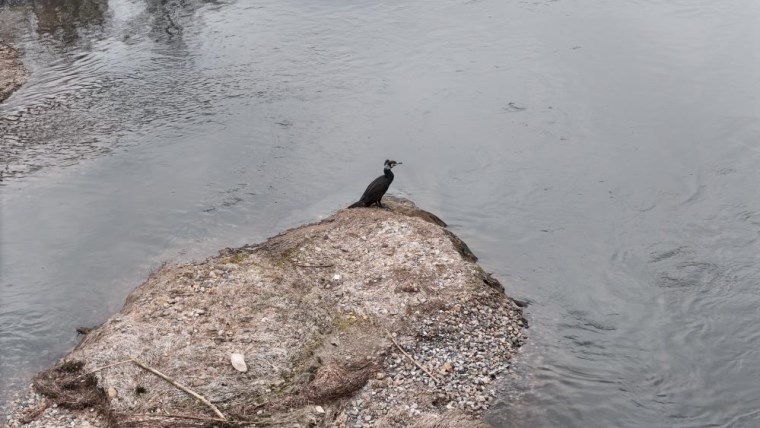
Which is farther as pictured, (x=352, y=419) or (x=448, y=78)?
(x=448, y=78)

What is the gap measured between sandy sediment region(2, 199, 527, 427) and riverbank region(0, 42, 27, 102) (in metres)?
20.7

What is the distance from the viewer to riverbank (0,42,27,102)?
35.7 metres

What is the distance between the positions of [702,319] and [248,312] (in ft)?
39.7

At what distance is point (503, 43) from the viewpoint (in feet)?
123

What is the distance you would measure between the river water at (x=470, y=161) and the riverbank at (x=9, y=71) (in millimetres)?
723

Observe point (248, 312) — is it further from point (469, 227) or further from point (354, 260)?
point (469, 227)

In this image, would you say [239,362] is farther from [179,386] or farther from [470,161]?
[470,161]

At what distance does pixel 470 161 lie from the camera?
28312 millimetres

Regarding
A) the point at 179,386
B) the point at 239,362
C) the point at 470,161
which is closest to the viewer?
the point at 179,386

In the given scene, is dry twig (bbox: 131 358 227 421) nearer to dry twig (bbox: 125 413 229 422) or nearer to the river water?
dry twig (bbox: 125 413 229 422)

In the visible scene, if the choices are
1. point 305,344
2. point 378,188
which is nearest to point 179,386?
point 305,344

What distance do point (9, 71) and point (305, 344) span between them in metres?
29.3

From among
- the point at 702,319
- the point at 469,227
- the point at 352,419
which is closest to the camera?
the point at 352,419

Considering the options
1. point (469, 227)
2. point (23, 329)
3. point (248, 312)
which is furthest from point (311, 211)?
point (23, 329)
